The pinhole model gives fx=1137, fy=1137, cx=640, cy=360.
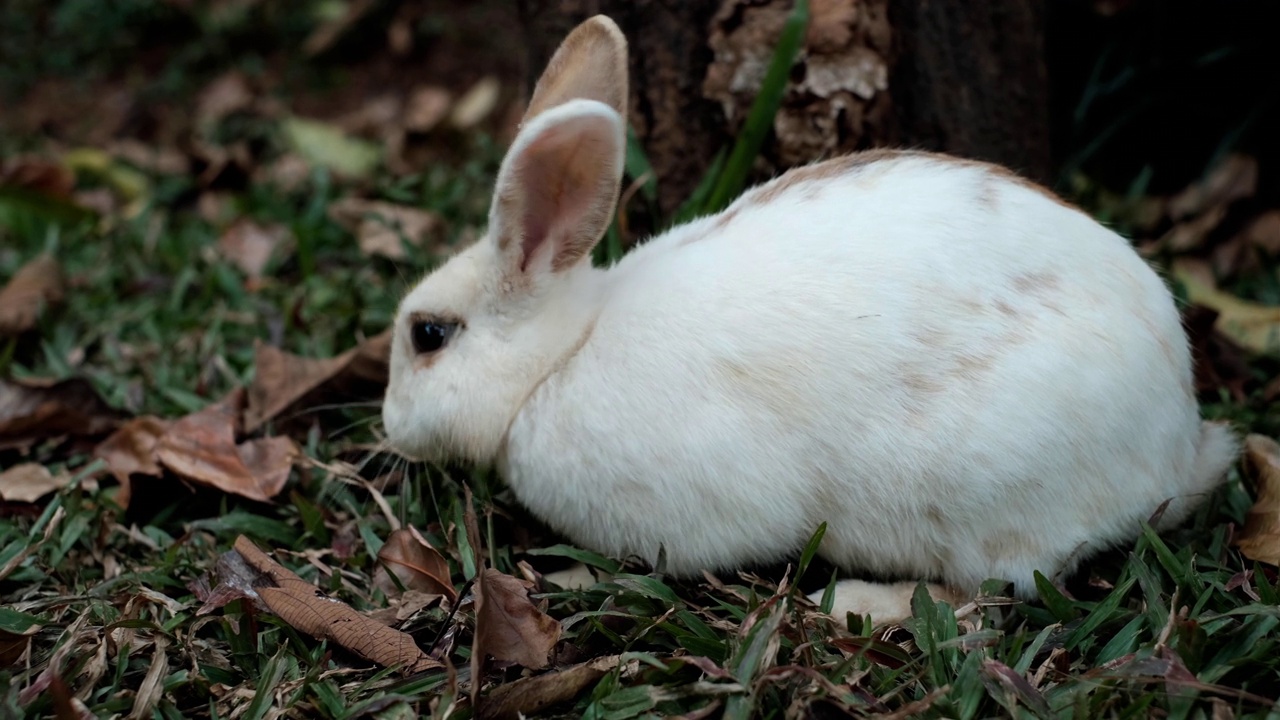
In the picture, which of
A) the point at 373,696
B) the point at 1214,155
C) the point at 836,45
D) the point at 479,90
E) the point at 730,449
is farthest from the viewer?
the point at 479,90

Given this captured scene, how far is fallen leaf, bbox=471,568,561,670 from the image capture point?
2.28 meters

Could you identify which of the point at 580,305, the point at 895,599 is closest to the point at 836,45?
the point at 580,305

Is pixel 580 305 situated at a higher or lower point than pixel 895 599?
higher

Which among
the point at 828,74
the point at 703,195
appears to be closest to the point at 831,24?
the point at 828,74

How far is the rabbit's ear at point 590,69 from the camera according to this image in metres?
2.66

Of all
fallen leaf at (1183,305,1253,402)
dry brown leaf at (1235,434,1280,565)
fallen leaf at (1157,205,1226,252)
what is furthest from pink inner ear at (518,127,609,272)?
fallen leaf at (1157,205,1226,252)

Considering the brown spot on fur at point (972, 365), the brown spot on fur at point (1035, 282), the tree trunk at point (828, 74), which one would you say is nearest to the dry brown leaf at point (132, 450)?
the tree trunk at point (828, 74)

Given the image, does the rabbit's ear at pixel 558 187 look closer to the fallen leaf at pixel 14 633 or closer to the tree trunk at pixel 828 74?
the tree trunk at pixel 828 74

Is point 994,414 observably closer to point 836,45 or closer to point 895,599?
point 895,599

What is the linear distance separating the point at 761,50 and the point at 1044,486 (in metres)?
1.60

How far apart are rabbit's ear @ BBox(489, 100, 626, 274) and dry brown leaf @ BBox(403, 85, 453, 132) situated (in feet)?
9.74

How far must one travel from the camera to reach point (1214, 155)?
4.44m

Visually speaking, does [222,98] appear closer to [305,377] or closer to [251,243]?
[251,243]

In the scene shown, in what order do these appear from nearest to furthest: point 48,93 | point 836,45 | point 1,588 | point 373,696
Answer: point 373,696 → point 1,588 → point 836,45 → point 48,93
